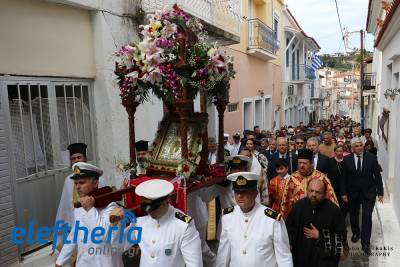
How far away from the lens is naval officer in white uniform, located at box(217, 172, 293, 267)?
10.3ft

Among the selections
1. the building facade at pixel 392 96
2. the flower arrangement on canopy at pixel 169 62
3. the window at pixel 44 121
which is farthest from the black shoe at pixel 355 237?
the window at pixel 44 121

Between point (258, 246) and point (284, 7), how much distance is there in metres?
20.2

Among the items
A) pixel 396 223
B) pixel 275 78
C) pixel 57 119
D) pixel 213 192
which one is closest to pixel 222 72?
pixel 213 192

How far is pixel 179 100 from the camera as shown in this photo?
437 centimetres

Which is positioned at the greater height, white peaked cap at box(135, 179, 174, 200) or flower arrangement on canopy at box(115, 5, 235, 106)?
flower arrangement on canopy at box(115, 5, 235, 106)

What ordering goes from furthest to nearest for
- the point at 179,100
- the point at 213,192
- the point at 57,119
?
the point at 57,119, the point at 213,192, the point at 179,100

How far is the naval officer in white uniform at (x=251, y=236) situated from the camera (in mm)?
3152

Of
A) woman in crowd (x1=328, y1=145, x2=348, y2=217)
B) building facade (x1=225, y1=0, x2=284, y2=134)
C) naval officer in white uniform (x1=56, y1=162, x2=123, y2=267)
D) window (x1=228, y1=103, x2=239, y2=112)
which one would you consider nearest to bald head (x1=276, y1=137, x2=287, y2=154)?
woman in crowd (x1=328, y1=145, x2=348, y2=217)

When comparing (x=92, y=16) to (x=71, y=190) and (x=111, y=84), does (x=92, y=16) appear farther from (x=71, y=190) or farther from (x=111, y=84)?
(x=71, y=190)

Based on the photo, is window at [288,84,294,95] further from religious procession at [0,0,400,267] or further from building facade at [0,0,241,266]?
building facade at [0,0,241,266]

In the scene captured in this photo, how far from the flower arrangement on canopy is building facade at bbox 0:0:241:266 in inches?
20.5

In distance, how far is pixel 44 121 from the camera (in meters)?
5.69

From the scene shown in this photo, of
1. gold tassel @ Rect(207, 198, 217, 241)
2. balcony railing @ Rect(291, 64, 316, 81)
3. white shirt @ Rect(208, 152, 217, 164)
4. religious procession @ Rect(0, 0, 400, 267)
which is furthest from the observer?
balcony railing @ Rect(291, 64, 316, 81)

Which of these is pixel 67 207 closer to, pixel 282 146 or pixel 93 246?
pixel 93 246
